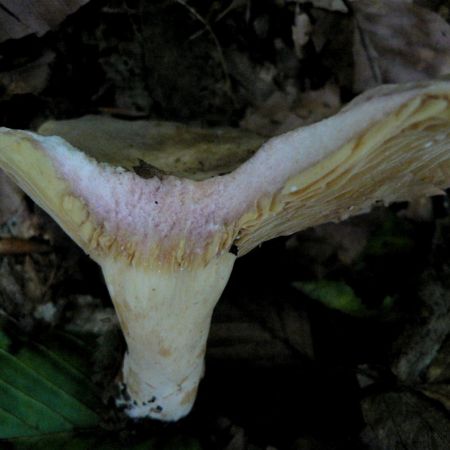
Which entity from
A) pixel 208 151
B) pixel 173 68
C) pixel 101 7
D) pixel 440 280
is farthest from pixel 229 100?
pixel 440 280

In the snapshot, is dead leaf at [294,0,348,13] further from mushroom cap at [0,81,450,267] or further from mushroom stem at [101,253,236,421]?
mushroom stem at [101,253,236,421]

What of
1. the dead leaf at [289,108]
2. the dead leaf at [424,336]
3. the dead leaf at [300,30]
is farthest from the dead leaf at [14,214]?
the dead leaf at [424,336]

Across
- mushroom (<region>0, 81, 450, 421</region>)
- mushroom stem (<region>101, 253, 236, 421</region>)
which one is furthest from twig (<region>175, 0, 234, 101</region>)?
mushroom stem (<region>101, 253, 236, 421</region>)

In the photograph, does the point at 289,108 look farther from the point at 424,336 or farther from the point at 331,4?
the point at 424,336

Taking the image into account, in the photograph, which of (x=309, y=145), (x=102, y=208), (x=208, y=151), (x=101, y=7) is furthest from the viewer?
(x=101, y=7)

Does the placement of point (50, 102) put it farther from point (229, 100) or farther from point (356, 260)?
point (356, 260)

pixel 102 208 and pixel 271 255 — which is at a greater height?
pixel 102 208
